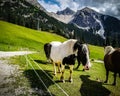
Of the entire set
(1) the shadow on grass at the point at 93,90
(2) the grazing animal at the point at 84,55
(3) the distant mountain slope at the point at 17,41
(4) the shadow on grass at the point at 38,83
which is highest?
A: (3) the distant mountain slope at the point at 17,41

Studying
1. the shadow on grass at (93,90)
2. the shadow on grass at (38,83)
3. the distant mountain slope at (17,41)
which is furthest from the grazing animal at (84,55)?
the distant mountain slope at (17,41)

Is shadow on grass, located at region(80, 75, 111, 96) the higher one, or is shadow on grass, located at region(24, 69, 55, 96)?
shadow on grass, located at region(24, 69, 55, 96)

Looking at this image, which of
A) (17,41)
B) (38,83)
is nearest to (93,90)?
(38,83)

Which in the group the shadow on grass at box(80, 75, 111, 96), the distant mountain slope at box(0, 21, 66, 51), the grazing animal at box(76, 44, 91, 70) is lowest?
the shadow on grass at box(80, 75, 111, 96)

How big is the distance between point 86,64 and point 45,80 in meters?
3.48

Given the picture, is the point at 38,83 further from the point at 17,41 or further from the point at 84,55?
the point at 17,41

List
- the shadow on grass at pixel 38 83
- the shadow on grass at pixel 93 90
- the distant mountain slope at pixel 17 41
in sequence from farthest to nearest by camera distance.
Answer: the distant mountain slope at pixel 17 41
the shadow on grass at pixel 93 90
the shadow on grass at pixel 38 83

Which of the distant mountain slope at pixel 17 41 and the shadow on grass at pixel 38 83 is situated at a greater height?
the distant mountain slope at pixel 17 41

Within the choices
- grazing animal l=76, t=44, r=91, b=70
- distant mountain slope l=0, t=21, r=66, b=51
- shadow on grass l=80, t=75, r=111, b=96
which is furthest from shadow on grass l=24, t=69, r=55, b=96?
distant mountain slope l=0, t=21, r=66, b=51

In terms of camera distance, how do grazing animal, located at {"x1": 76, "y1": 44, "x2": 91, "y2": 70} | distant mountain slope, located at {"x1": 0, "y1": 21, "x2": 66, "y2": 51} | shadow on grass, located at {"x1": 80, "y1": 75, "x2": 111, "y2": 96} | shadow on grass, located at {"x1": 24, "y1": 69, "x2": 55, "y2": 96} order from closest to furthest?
shadow on grass, located at {"x1": 24, "y1": 69, "x2": 55, "y2": 96}, shadow on grass, located at {"x1": 80, "y1": 75, "x2": 111, "y2": 96}, grazing animal, located at {"x1": 76, "y1": 44, "x2": 91, "y2": 70}, distant mountain slope, located at {"x1": 0, "y1": 21, "x2": 66, "y2": 51}

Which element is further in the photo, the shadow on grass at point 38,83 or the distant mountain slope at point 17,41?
the distant mountain slope at point 17,41

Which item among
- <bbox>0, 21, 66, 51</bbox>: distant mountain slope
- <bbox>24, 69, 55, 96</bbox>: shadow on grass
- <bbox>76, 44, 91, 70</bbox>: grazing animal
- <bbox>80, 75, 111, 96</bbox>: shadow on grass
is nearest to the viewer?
<bbox>24, 69, 55, 96</bbox>: shadow on grass

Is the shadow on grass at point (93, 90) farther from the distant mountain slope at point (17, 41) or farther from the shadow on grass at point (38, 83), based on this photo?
the distant mountain slope at point (17, 41)

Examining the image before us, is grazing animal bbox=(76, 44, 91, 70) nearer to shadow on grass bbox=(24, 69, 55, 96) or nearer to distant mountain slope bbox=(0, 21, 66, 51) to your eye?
shadow on grass bbox=(24, 69, 55, 96)
